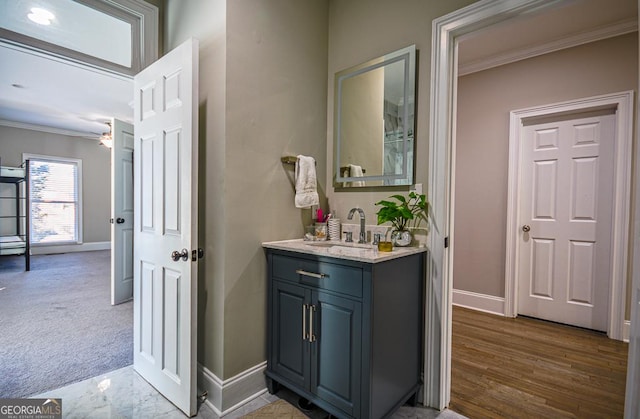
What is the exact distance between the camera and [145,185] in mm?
2055

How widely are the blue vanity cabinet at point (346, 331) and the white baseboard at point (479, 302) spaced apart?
1.97 m

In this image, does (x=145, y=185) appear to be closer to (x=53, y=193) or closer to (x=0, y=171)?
(x=0, y=171)

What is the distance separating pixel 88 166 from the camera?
7.02 metres

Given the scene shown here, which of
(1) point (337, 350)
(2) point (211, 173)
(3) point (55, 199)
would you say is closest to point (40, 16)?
(2) point (211, 173)

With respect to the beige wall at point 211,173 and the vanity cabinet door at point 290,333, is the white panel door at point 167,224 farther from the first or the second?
the vanity cabinet door at point 290,333

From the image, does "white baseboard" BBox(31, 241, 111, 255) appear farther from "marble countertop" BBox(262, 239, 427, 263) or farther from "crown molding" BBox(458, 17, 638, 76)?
"crown molding" BBox(458, 17, 638, 76)

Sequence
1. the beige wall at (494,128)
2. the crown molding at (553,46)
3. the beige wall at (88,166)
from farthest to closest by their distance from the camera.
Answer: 1. the beige wall at (88,166)
2. the beige wall at (494,128)
3. the crown molding at (553,46)

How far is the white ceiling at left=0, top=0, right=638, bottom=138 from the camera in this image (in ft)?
8.35

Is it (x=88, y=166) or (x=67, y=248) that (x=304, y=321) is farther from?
(x=88, y=166)

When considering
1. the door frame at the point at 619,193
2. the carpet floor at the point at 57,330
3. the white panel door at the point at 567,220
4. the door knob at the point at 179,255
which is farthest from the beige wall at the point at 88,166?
the door frame at the point at 619,193

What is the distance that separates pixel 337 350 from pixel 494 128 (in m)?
2.97

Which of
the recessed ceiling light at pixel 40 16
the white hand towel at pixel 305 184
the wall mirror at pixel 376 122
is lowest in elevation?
the white hand towel at pixel 305 184

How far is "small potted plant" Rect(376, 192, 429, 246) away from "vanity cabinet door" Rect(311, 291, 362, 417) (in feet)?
1.76

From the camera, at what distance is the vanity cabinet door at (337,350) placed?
4.96ft
